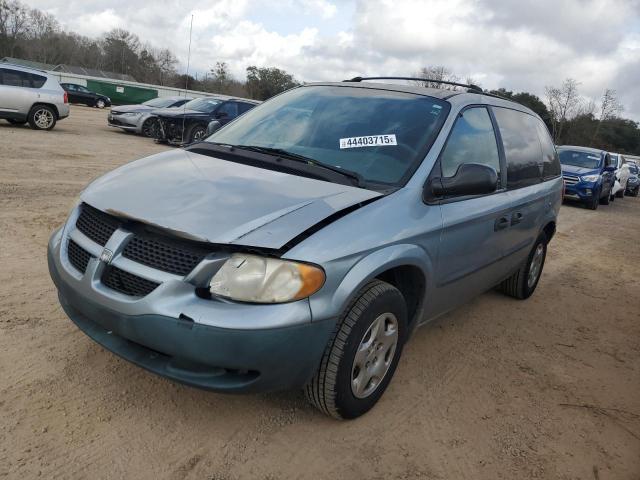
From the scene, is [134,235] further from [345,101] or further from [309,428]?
[345,101]

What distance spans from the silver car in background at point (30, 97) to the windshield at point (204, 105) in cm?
333

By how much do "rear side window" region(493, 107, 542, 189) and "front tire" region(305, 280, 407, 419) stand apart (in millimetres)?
1750

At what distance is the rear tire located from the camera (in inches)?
195

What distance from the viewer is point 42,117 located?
44.5 ft

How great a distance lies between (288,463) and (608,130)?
184 ft

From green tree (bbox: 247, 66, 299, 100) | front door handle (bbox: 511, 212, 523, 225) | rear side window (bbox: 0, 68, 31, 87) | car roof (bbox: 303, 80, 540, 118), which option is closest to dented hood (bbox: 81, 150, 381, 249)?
car roof (bbox: 303, 80, 540, 118)

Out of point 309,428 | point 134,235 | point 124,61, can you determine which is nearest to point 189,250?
point 134,235

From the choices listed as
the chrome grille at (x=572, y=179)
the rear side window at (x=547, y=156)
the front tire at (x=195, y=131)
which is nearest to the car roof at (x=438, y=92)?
the rear side window at (x=547, y=156)

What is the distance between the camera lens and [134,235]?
7.89 ft

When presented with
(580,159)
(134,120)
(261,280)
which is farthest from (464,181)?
(134,120)

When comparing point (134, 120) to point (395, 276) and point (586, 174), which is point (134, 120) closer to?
point (586, 174)

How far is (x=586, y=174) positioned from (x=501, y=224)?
480 inches

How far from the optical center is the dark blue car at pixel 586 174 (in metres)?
14.3

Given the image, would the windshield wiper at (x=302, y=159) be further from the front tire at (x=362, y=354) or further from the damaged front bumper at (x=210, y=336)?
the damaged front bumper at (x=210, y=336)
